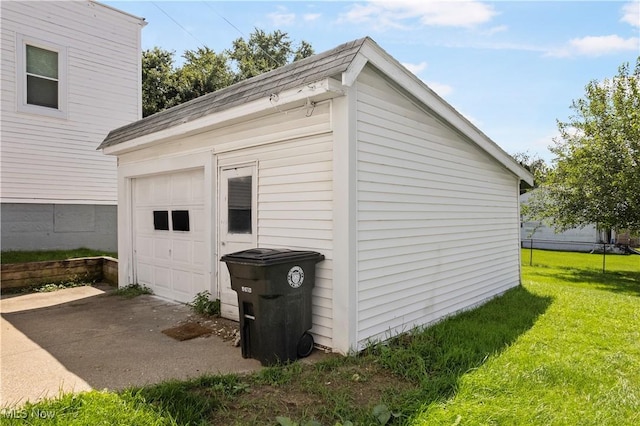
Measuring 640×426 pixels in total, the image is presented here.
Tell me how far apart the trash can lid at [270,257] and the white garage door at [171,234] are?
2090 millimetres

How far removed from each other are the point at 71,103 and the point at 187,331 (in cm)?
800

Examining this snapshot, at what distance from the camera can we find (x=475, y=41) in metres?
6.57

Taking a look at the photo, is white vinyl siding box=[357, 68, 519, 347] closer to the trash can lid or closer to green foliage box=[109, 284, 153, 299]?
the trash can lid

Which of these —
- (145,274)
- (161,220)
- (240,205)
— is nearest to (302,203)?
(240,205)

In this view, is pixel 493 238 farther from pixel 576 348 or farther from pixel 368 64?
pixel 368 64

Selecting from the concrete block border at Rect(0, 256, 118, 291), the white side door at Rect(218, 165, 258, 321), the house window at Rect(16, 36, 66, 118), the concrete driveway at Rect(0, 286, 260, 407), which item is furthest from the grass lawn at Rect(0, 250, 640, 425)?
the house window at Rect(16, 36, 66, 118)

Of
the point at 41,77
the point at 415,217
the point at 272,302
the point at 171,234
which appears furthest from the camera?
the point at 41,77

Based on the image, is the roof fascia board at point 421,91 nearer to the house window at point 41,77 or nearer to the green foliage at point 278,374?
the green foliage at point 278,374

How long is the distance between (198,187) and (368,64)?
3.31m

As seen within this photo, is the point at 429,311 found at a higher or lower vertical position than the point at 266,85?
lower

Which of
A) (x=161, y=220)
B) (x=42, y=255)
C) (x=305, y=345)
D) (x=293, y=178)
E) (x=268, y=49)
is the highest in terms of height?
(x=268, y=49)

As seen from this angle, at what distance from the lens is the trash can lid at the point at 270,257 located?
368 cm

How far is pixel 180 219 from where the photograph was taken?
6.41m

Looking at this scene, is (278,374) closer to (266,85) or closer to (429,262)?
(429,262)
